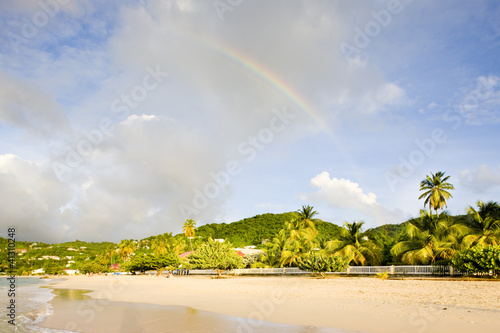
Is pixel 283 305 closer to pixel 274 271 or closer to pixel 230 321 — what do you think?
pixel 230 321

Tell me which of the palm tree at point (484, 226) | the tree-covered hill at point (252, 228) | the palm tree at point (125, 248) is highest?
the palm tree at point (484, 226)

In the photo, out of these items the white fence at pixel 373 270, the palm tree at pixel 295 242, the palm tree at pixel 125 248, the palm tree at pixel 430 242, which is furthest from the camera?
the palm tree at pixel 125 248

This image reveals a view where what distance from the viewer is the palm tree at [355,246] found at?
36.0m

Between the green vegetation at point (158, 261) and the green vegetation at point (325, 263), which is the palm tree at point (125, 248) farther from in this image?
the green vegetation at point (325, 263)

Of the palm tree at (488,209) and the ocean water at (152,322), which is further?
the palm tree at (488,209)

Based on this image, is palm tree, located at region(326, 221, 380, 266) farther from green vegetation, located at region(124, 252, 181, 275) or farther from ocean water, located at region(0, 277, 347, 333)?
green vegetation, located at region(124, 252, 181, 275)

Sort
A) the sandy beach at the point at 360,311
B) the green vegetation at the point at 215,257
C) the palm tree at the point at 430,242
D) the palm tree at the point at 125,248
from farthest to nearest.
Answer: the palm tree at the point at 125,248 → the green vegetation at the point at 215,257 → the palm tree at the point at 430,242 → the sandy beach at the point at 360,311

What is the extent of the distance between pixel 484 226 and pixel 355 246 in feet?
40.2

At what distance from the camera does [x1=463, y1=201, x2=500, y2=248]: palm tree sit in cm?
2834

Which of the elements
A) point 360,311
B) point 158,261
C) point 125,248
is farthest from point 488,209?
point 125,248

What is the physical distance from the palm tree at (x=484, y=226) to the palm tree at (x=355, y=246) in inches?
359

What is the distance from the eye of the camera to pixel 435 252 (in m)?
31.1

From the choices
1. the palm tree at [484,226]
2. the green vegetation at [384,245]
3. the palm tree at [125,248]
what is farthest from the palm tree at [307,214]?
the palm tree at [125,248]

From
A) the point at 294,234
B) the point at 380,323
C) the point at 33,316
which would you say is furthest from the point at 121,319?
the point at 294,234
